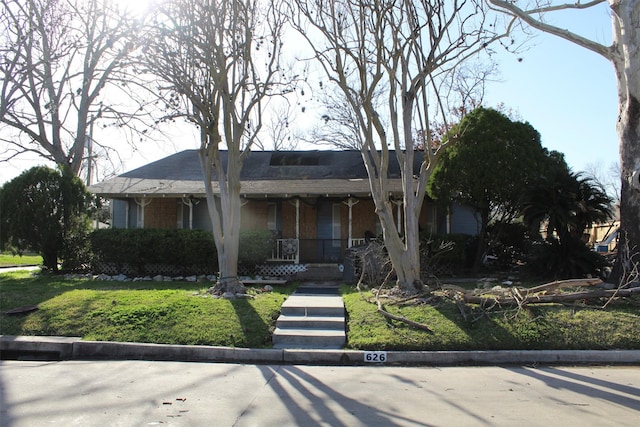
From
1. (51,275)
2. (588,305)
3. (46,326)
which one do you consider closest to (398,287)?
(588,305)

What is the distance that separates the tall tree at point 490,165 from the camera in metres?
13.7

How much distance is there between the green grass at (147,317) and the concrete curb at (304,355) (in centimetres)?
25

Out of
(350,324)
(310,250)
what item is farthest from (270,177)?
(350,324)

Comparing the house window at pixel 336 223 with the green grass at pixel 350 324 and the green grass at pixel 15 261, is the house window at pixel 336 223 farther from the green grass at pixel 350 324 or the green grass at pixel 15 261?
the green grass at pixel 15 261

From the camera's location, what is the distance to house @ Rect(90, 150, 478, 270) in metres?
17.0

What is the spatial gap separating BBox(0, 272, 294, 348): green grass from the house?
6136 millimetres

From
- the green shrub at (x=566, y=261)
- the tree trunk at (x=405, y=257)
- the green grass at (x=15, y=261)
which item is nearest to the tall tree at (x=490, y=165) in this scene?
the green shrub at (x=566, y=261)

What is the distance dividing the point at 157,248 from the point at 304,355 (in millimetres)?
9082

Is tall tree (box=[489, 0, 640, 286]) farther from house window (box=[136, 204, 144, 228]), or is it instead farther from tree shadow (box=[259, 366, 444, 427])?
house window (box=[136, 204, 144, 228])

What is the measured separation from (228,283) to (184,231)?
4.95m

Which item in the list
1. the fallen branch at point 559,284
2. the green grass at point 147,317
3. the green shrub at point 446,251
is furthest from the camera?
the green shrub at point 446,251

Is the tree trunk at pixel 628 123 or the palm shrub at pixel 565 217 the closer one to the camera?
the tree trunk at pixel 628 123

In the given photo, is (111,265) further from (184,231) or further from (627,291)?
(627,291)

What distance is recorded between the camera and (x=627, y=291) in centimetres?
909
